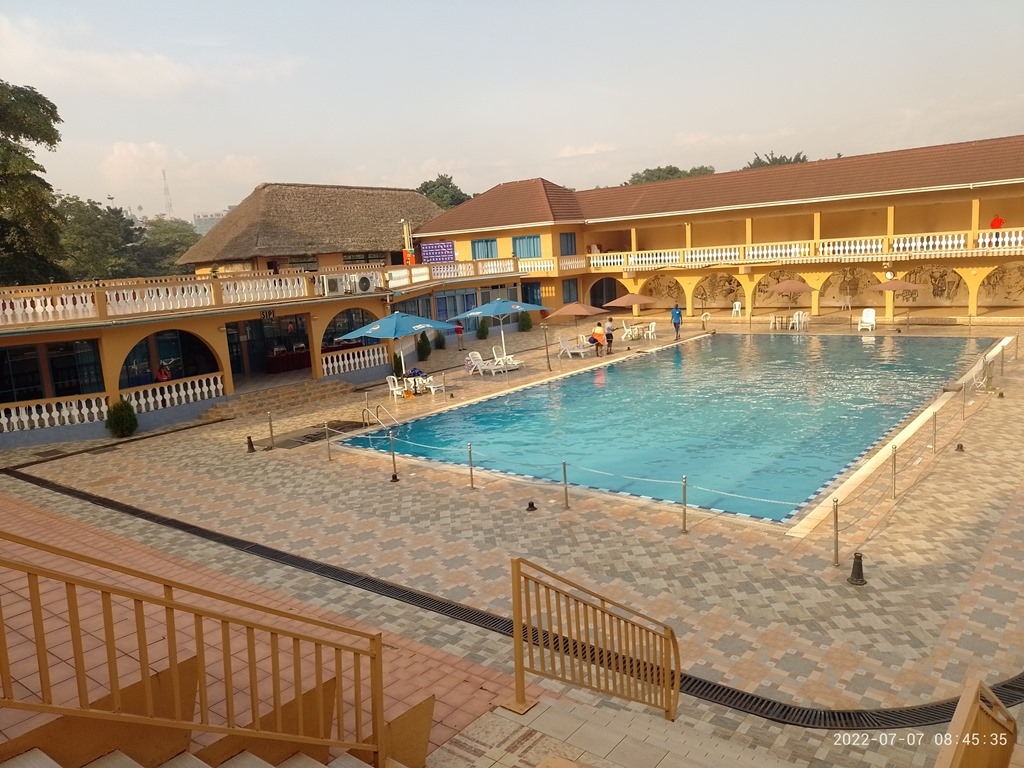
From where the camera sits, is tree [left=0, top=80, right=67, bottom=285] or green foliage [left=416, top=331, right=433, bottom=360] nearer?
tree [left=0, top=80, right=67, bottom=285]

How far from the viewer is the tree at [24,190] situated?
75.0ft

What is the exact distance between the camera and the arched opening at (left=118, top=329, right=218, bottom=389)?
22078mm

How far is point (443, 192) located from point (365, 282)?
53386mm

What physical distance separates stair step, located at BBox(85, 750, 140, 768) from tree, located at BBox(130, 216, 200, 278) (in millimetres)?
63225

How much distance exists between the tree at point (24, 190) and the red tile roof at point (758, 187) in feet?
63.5

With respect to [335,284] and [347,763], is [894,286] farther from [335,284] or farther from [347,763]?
[347,763]

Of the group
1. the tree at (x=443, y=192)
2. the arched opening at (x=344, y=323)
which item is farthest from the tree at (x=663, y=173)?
the arched opening at (x=344, y=323)

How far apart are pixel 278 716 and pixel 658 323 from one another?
3397cm

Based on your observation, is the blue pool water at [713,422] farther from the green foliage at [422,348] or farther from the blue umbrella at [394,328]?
the green foliage at [422,348]

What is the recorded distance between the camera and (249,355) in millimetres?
26359

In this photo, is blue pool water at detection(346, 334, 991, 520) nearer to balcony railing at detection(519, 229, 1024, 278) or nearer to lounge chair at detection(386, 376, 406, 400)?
lounge chair at detection(386, 376, 406, 400)

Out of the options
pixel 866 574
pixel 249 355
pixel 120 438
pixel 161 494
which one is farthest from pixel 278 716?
pixel 249 355

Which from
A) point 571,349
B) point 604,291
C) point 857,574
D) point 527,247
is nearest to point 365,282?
point 571,349

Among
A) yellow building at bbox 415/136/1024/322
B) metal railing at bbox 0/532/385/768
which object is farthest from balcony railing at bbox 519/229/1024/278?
metal railing at bbox 0/532/385/768
